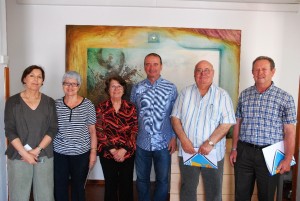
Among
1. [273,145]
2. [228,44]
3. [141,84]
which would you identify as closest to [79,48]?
[141,84]

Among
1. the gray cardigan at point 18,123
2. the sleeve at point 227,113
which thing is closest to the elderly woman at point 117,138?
the gray cardigan at point 18,123

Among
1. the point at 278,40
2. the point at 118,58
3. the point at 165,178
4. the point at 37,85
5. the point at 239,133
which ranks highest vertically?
the point at 278,40

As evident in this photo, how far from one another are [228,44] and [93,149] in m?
1.91

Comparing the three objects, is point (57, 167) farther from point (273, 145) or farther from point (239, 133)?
point (273, 145)

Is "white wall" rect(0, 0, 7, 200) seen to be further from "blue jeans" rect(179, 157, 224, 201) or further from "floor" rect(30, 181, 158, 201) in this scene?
"blue jeans" rect(179, 157, 224, 201)

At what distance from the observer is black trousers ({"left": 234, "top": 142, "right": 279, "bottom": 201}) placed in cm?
223

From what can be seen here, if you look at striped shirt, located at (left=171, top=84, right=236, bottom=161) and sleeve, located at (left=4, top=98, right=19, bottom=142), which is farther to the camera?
striped shirt, located at (left=171, top=84, right=236, bottom=161)

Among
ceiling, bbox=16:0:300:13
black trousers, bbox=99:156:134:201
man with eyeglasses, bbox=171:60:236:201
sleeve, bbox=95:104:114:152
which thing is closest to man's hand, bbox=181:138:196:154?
→ man with eyeglasses, bbox=171:60:236:201

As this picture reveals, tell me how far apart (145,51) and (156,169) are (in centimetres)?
135

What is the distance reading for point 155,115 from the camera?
250 centimetres

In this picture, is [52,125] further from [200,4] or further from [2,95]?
[200,4]

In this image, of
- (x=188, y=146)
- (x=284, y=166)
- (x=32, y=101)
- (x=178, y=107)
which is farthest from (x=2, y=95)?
(x=284, y=166)

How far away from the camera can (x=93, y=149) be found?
2.45m

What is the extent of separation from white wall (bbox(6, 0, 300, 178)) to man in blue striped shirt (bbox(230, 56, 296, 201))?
109 cm
